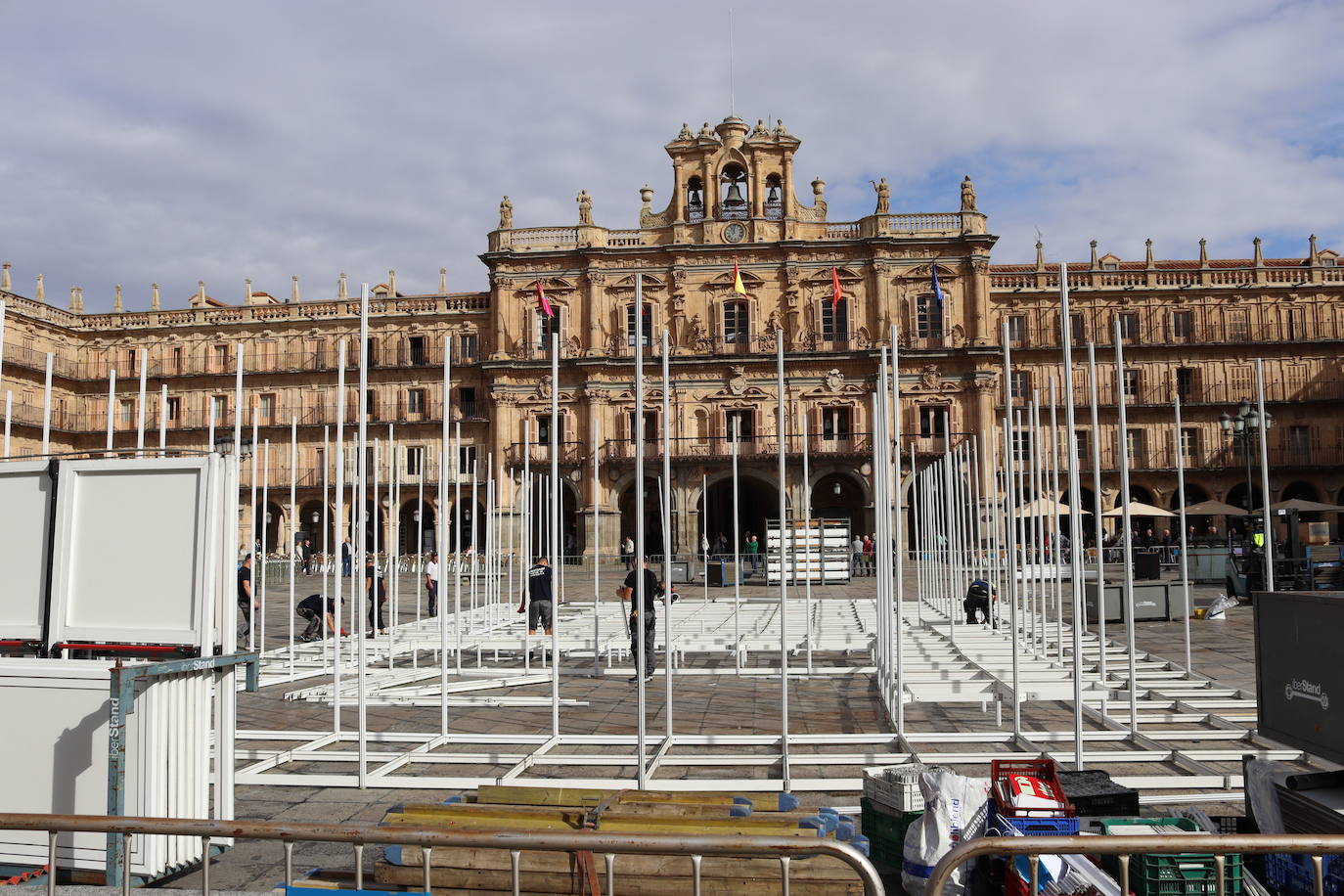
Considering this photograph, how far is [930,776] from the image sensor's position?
5.48 metres

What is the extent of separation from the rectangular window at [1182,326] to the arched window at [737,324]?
56.7 feet

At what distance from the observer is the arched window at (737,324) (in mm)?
42750

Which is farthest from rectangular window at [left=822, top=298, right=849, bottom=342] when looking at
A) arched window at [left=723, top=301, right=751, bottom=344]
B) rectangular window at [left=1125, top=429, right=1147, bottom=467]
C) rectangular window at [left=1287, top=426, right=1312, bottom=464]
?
rectangular window at [left=1287, top=426, right=1312, bottom=464]

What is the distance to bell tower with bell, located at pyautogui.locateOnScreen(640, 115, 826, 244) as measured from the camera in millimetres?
42625

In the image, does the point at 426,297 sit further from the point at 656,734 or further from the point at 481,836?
the point at 481,836

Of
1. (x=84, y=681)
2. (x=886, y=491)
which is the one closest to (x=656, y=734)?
(x=886, y=491)

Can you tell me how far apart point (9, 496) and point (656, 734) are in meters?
5.21

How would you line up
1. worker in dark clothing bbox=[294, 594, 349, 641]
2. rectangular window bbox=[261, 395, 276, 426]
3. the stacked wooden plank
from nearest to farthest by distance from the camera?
the stacked wooden plank → worker in dark clothing bbox=[294, 594, 349, 641] → rectangular window bbox=[261, 395, 276, 426]

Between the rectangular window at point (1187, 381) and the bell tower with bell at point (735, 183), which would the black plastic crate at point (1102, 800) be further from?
the rectangular window at point (1187, 381)

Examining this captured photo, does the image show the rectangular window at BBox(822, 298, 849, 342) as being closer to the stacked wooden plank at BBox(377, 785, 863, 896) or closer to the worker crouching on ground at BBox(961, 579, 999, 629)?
the worker crouching on ground at BBox(961, 579, 999, 629)

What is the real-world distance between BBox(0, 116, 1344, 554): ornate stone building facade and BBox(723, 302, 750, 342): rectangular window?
A: 0.26ft

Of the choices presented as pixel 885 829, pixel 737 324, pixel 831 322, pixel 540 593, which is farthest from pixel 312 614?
pixel 831 322

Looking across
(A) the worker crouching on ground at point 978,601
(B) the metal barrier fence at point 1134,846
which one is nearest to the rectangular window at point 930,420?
(A) the worker crouching on ground at point 978,601

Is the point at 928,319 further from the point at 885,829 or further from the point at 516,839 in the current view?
the point at 516,839
